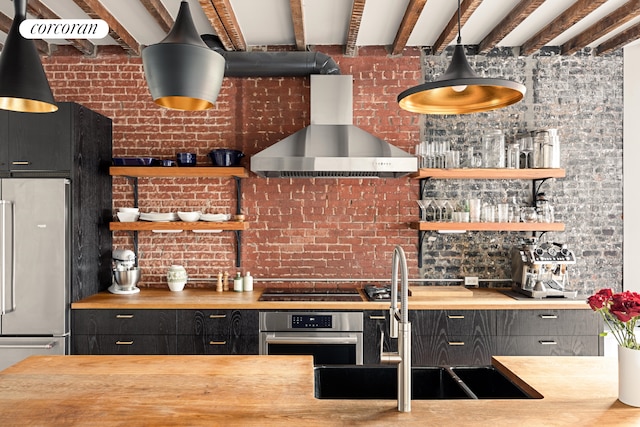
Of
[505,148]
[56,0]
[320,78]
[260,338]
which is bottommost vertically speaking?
[260,338]

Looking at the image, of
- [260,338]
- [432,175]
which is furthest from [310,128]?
[260,338]

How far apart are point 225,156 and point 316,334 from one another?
161 cm

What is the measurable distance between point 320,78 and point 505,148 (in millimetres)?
1695

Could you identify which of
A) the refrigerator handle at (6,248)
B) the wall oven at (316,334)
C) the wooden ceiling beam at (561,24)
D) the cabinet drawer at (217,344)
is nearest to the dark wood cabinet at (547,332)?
the wall oven at (316,334)

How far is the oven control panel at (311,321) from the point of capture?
3.85 m

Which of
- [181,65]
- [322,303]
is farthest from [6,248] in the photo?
[181,65]

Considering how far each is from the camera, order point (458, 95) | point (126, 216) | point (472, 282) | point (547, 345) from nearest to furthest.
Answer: point (458, 95) < point (547, 345) < point (126, 216) < point (472, 282)

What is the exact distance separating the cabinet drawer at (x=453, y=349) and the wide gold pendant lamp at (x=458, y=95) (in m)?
2.07

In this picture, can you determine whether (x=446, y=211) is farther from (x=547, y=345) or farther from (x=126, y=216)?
(x=126, y=216)

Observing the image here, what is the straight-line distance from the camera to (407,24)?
377cm

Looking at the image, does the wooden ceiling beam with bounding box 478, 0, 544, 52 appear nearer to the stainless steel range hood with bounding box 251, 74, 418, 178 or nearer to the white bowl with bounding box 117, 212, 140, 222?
the stainless steel range hood with bounding box 251, 74, 418, 178

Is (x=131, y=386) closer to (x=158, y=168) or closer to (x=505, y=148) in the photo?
(x=158, y=168)

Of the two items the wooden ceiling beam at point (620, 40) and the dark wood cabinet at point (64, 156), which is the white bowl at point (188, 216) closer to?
the dark wood cabinet at point (64, 156)

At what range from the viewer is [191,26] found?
180 cm
